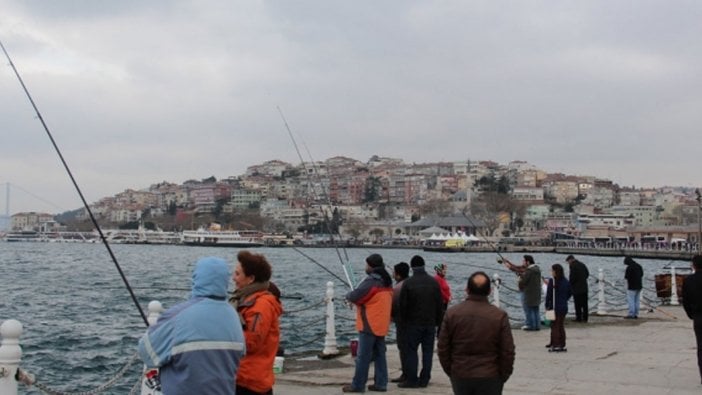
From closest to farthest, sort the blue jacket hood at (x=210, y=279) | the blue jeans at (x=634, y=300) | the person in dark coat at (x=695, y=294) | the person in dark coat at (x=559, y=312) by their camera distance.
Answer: the blue jacket hood at (x=210, y=279) < the person in dark coat at (x=695, y=294) < the person in dark coat at (x=559, y=312) < the blue jeans at (x=634, y=300)

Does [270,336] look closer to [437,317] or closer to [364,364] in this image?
[364,364]

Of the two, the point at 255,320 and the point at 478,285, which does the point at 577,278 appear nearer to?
the point at 478,285

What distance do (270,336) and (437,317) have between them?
13.6ft

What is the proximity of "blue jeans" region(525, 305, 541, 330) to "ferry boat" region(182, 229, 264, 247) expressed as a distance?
141 m

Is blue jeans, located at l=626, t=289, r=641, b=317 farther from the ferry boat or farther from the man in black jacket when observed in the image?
the ferry boat

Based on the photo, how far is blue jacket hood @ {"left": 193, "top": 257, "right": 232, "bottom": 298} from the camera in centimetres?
414

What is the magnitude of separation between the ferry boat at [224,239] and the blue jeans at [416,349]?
146m

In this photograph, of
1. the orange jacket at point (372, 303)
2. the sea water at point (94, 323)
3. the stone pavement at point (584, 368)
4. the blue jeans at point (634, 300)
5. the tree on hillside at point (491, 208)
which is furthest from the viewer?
the tree on hillside at point (491, 208)

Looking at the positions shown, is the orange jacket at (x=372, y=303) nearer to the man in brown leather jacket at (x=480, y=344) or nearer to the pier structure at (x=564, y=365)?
the pier structure at (x=564, y=365)

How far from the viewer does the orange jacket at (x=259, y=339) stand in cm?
498

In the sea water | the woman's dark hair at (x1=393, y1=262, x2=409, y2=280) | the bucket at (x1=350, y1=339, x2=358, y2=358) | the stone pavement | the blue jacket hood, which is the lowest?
the sea water

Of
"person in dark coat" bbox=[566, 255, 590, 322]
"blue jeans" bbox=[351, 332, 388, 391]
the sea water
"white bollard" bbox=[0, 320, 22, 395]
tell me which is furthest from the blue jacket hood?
"person in dark coat" bbox=[566, 255, 590, 322]

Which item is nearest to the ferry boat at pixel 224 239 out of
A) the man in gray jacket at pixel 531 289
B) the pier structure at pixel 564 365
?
the man in gray jacket at pixel 531 289

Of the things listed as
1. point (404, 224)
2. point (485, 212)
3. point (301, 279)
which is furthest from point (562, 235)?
point (301, 279)
